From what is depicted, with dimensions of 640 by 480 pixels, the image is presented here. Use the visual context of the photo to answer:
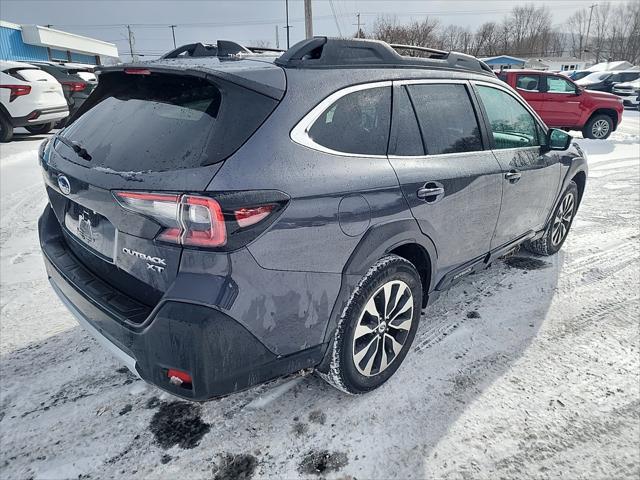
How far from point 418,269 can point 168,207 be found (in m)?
1.55

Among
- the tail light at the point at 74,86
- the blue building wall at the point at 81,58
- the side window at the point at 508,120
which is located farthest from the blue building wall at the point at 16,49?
the side window at the point at 508,120

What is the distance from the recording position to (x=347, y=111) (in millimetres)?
2143

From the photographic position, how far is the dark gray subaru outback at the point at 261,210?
1.69 m

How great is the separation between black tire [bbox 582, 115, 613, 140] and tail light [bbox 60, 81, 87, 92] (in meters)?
13.4

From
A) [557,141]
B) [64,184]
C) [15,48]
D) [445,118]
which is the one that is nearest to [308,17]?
[15,48]

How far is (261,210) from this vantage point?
5.64 feet

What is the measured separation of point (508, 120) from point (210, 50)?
2.20 metres

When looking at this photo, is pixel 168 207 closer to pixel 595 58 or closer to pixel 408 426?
pixel 408 426

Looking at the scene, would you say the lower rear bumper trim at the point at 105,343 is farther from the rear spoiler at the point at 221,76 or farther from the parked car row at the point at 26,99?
the parked car row at the point at 26,99

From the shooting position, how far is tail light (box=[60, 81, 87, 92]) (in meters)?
11.7

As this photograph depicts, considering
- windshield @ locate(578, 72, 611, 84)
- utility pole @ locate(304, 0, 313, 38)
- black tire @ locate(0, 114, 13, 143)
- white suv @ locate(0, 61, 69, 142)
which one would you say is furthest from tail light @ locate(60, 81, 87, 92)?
windshield @ locate(578, 72, 611, 84)

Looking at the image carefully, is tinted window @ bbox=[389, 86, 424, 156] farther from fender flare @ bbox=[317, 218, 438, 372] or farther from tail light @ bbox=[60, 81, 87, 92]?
tail light @ bbox=[60, 81, 87, 92]

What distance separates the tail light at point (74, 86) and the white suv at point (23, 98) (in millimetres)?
1802

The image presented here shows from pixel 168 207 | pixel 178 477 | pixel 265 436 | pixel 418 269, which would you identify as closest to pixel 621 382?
pixel 418 269
